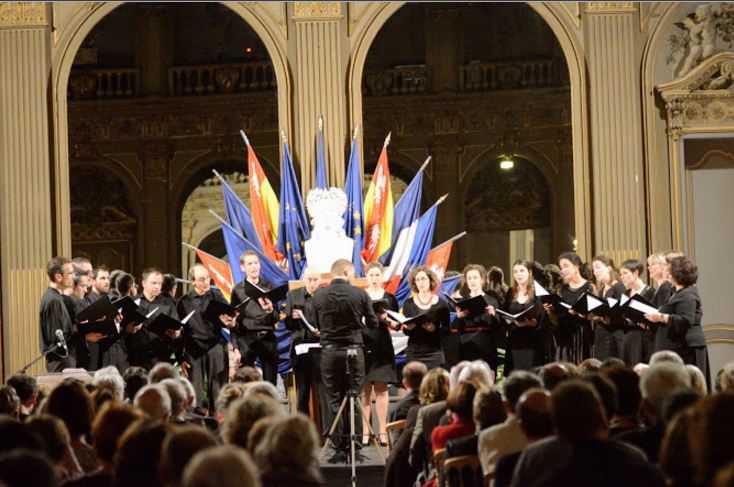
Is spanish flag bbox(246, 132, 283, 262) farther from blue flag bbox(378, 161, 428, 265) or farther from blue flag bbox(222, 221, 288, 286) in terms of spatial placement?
blue flag bbox(378, 161, 428, 265)

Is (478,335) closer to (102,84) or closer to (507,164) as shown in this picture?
(507,164)

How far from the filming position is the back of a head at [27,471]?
2.89 meters

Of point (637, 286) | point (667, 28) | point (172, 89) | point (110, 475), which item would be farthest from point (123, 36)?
point (110, 475)

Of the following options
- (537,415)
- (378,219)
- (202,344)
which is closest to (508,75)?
(378,219)

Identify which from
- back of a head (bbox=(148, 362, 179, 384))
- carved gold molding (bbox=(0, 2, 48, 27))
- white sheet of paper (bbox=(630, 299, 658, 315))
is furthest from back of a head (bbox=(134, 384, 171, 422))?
carved gold molding (bbox=(0, 2, 48, 27))

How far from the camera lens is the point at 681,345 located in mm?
8242

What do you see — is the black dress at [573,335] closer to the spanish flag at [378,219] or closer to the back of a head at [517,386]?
the spanish flag at [378,219]

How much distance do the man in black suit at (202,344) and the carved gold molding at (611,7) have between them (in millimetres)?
4687

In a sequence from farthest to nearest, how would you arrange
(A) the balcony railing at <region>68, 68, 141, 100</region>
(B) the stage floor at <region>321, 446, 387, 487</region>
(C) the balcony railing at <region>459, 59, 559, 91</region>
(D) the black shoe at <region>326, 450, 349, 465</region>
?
(A) the balcony railing at <region>68, 68, 141, 100</region>
(C) the balcony railing at <region>459, 59, 559, 91</region>
(D) the black shoe at <region>326, 450, 349, 465</region>
(B) the stage floor at <region>321, 446, 387, 487</region>

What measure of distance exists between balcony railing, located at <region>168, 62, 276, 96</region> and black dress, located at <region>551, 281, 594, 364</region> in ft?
30.3

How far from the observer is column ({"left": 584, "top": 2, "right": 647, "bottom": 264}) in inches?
443

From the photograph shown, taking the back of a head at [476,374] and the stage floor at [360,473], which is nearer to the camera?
the back of a head at [476,374]

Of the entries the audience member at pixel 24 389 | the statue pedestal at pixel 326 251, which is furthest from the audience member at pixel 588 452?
the statue pedestal at pixel 326 251

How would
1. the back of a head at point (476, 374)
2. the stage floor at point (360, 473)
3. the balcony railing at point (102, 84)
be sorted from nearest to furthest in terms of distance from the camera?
the back of a head at point (476, 374)
the stage floor at point (360, 473)
the balcony railing at point (102, 84)
